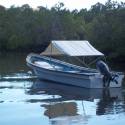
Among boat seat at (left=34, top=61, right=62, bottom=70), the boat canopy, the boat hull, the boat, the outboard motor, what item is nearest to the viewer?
the outboard motor

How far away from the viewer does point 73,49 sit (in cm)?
2870

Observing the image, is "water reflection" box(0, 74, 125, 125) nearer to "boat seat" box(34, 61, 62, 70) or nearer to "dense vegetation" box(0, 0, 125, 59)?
"boat seat" box(34, 61, 62, 70)

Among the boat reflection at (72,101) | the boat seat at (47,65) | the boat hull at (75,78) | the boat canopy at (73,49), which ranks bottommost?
the boat reflection at (72,101)

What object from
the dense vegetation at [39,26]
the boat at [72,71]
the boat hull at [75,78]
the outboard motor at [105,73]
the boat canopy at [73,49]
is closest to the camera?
the outboard motor at [105,73]

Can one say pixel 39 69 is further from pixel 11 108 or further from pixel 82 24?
pixel 82 24

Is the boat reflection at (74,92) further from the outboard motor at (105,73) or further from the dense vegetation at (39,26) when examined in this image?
the dense vegetation at (39,26)

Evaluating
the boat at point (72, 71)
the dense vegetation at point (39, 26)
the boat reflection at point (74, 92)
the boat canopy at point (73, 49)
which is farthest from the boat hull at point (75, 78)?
the dense vegetation at point (39, 26)

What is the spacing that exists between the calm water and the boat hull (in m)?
0.44

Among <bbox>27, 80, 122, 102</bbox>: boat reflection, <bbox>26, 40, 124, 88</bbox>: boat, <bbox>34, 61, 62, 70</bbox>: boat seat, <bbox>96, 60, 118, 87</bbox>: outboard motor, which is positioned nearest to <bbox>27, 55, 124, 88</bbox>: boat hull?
<bbox>26, 40, 124, 88</bbox>: boat

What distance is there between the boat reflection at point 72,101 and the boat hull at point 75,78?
14.3 inches

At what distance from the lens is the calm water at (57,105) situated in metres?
16.6

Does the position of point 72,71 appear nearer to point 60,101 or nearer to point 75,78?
point 75,78

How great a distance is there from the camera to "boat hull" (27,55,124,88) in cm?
2552

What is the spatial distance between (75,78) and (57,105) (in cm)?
702
